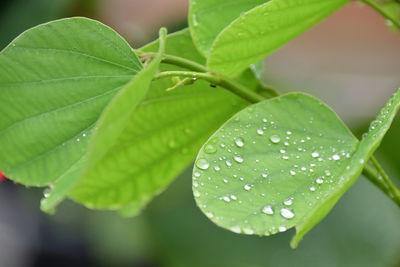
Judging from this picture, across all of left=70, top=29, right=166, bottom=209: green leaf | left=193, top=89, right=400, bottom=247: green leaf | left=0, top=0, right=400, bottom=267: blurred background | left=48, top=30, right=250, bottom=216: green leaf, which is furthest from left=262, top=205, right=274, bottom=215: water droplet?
left=0, top=0, right=400, bottom=267: blurred background

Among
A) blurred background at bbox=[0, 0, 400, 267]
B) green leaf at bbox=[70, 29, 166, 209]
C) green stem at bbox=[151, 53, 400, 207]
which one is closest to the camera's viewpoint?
green leaf at bbox=[70, 29, 166, 209]

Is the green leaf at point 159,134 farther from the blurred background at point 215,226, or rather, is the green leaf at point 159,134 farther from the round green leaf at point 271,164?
the blurred background at point 215,226

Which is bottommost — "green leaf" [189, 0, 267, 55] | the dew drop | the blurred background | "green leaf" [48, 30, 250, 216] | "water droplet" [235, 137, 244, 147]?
the blurred background

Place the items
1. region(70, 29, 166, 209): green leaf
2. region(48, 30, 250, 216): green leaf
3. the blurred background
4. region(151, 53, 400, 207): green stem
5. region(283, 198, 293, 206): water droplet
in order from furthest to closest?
the blurred background, region(48, 30, 250, 216): green leaf, region(151, 53, 400, 207): green stem, region(283, 198, 293, 206): water droplet, region(70, 29, 166, 209): green leaf

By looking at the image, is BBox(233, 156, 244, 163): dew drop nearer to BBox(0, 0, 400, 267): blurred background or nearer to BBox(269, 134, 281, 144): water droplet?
BBox(269, 134, 281, 144): water droplet

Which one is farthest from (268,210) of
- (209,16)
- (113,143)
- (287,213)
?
(209,16)

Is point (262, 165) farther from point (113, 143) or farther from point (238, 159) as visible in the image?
point (113, 143)
